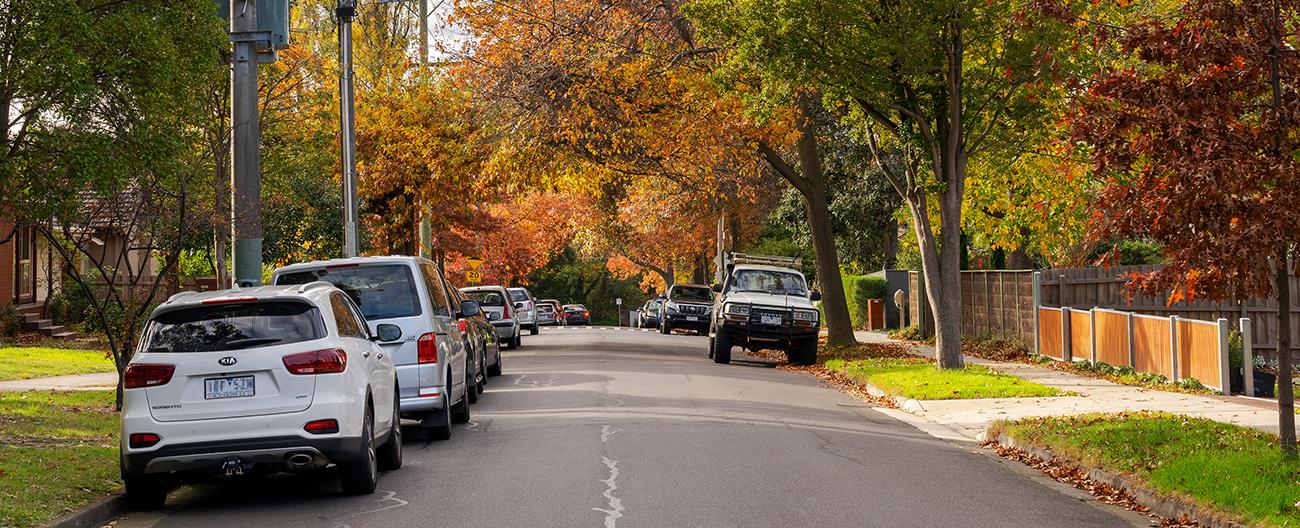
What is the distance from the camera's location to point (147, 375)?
9.84 meters

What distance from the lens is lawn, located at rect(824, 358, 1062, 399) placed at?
1891cm

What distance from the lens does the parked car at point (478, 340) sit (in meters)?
17.6

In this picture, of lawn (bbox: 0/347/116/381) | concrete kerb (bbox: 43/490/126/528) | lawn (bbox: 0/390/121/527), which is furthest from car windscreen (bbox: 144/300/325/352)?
lawn (bbox: 0/347/116/381)

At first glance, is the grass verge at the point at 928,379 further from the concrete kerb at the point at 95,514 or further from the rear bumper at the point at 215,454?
the concrete kerb at the point at 95,514

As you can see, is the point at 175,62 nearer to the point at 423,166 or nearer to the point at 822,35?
the point at 822,35

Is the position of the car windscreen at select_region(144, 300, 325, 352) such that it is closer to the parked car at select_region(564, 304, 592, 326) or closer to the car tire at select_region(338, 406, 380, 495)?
the car tire at select_region(338, 406, 380, 495)

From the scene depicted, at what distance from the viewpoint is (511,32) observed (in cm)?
2981

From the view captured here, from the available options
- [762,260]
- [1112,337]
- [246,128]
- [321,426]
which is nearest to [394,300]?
[246,128]

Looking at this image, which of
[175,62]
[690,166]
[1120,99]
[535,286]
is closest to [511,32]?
[690,166]

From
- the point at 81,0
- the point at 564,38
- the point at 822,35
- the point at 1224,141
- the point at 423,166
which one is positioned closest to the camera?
the point at 1224,141

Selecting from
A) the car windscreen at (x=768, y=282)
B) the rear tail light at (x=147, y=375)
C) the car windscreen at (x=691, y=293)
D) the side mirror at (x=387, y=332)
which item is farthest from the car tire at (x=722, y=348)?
the rear tail light at (x=147, y=375)

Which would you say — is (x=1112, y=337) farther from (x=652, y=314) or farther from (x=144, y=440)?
(x=652, y=314)

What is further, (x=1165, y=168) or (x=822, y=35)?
(x=822, y=35)

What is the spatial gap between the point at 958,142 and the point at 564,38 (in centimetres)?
926
